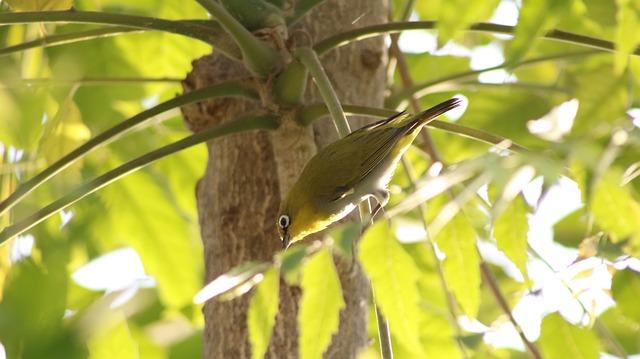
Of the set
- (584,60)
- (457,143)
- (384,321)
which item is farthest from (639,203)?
(457,143)

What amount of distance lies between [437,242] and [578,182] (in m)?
0.31

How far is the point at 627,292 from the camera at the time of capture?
6.38 ft

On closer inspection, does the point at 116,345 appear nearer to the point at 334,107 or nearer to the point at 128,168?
the point at 128,168

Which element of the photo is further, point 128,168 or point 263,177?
point 263,177

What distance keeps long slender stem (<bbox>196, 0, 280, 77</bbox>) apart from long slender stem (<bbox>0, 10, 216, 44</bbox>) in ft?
0.33

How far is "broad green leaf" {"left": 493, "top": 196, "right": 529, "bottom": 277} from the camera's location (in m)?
1.78

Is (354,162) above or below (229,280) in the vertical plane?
above

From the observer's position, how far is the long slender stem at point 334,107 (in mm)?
1556

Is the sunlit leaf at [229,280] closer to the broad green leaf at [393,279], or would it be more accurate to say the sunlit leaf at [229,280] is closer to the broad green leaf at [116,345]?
the broad green leaf at [393,279]

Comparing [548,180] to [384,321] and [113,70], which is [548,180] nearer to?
[384,321]

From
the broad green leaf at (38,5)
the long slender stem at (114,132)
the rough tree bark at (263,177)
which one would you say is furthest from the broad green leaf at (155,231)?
the broad green leaf at (38,5)

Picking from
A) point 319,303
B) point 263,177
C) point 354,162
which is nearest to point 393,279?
point 319,303

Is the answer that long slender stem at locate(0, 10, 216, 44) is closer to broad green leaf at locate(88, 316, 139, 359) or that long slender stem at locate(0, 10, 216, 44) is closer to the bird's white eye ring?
the bird's white eye ring

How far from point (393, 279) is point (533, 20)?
471mm
